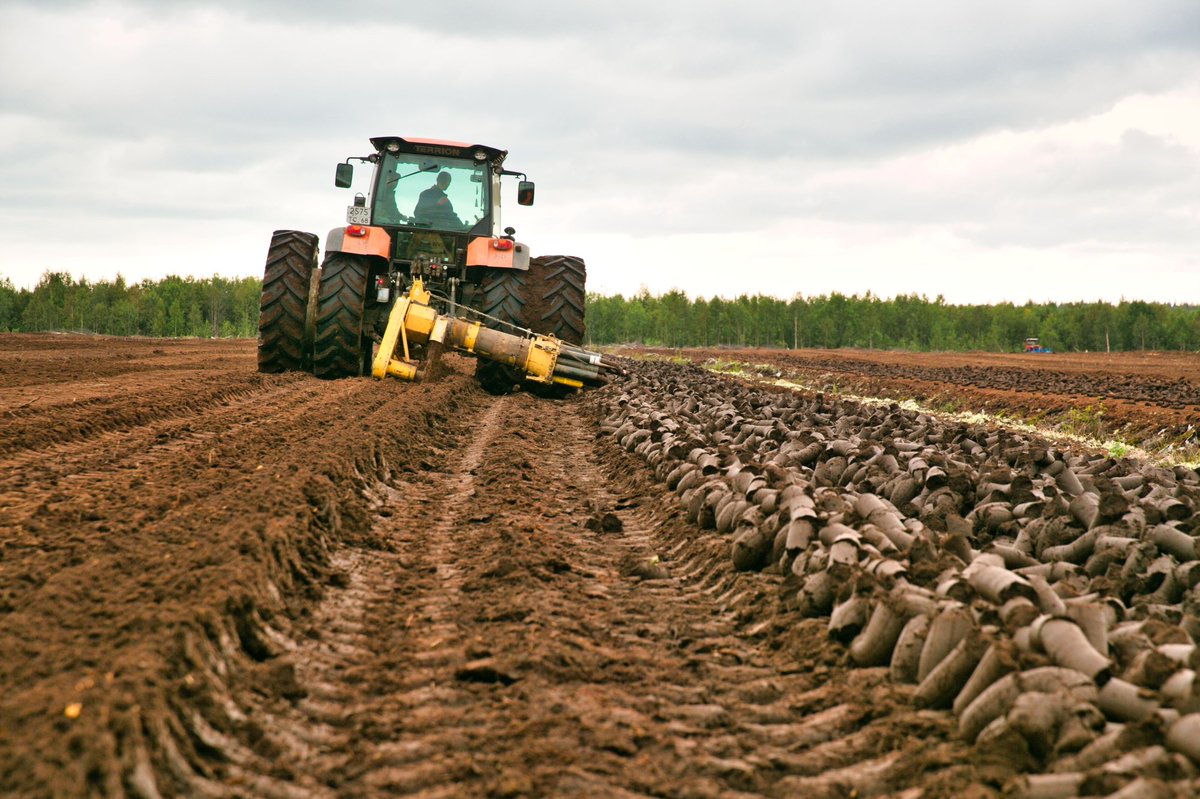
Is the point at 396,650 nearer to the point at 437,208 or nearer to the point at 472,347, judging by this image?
the point at 472,347

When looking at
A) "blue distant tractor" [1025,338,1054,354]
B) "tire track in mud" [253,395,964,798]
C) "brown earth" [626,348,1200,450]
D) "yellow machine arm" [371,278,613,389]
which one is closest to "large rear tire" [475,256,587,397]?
"yellow machine arm" [371,278,613,389]

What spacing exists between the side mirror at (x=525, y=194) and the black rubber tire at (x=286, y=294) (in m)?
2.71

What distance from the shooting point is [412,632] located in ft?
11.9

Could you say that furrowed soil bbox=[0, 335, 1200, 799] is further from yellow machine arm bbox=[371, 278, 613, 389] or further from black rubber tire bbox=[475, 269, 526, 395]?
black rubber tire bbox=[475, 269, 526, 395]

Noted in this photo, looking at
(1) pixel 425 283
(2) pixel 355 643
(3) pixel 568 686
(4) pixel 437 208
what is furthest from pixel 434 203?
(3) pixel 568 686

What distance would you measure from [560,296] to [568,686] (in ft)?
31.0

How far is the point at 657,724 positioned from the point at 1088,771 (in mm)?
1158

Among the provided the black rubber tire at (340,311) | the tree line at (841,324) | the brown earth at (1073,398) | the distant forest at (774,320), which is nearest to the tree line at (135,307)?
the distant forest at (774,320)

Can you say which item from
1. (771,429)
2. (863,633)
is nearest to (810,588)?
(863,633)

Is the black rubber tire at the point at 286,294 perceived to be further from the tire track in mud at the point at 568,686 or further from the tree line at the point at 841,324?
the tree line at the point at 841,324

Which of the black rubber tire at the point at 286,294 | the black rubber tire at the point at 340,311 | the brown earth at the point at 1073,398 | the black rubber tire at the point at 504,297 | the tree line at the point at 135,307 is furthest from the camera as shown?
the tree line at the point at 135,307

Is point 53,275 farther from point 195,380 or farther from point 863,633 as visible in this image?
point 863,633

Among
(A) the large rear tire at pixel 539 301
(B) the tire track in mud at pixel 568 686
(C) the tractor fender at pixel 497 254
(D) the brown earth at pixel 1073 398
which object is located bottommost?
(B) the tire track in mud at pixel 568 686

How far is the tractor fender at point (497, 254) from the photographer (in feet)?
39.1
